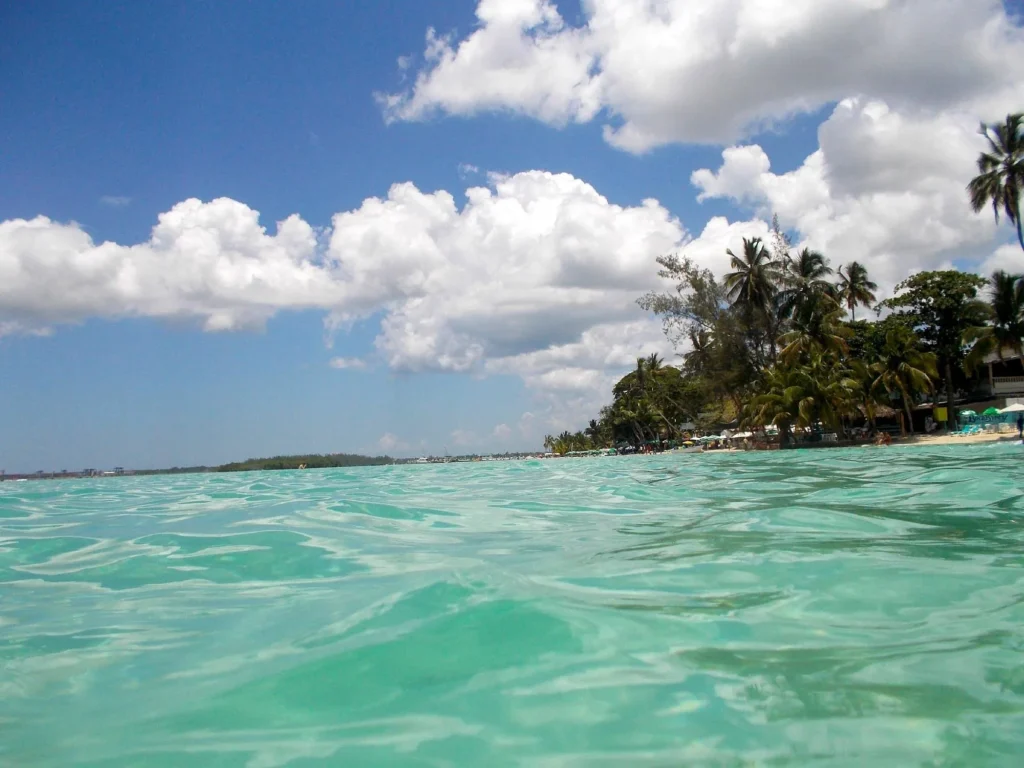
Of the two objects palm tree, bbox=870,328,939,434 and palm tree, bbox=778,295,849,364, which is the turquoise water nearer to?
palm tree, bbox=870,328,939,434

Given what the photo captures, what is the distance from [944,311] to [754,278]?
8987mm

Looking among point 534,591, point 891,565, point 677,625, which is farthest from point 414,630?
point 891,565

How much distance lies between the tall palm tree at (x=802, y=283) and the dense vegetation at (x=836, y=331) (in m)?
0.06

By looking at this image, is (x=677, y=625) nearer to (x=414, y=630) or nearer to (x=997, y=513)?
(x=414, y=630)

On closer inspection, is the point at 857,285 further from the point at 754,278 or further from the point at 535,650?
the point at 535,650

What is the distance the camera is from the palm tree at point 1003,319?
30772 mm

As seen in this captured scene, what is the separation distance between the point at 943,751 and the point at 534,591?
2.18 meters

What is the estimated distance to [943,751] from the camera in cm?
199

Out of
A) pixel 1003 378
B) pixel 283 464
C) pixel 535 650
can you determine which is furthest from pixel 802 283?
pixel 283 464

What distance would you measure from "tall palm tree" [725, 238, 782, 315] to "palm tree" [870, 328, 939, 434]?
603 centimetres

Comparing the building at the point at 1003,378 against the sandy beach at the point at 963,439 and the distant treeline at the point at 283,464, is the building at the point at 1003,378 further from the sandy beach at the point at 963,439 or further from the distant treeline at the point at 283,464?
the distant treeline at the point at 283,464

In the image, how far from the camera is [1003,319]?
31141 mm

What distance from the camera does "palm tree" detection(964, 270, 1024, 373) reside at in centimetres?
3077

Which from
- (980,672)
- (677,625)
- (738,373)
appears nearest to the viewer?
(980,672)
